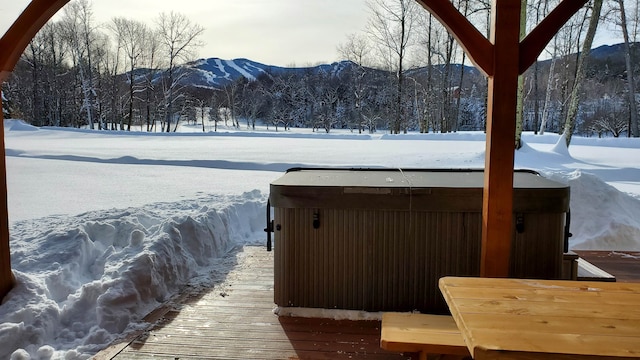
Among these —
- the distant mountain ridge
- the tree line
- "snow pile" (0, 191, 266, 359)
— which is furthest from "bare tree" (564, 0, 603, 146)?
the distant mountain ridge

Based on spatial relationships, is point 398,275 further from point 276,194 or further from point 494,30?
point 494,30

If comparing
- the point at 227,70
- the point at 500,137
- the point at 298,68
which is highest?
the point at 227,70

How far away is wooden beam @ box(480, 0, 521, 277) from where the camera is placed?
2148 mm

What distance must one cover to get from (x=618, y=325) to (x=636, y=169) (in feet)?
29.7

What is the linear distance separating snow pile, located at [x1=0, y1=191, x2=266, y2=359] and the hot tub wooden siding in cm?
97

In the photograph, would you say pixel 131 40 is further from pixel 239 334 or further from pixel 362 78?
pixel 239 334

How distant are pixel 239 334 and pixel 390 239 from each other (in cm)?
105

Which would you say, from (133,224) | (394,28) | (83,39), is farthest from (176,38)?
(133,224)

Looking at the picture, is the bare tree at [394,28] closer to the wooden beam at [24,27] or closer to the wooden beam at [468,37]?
the wooden beam at [468,37]

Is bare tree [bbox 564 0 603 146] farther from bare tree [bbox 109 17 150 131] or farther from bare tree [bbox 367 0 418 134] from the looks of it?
bare tree [bbox 109 17 150 131]

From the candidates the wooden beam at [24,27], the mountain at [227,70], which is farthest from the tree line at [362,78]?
the wooden beam at [24,27]

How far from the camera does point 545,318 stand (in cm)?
146

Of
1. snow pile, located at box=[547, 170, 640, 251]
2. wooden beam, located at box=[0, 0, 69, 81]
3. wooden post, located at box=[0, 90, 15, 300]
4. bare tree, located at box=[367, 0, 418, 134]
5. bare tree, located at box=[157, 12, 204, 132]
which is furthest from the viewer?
bare tree, located at box=[157, 12, 204, 132]

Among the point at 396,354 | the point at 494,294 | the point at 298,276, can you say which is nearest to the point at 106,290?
the point at 298,276
